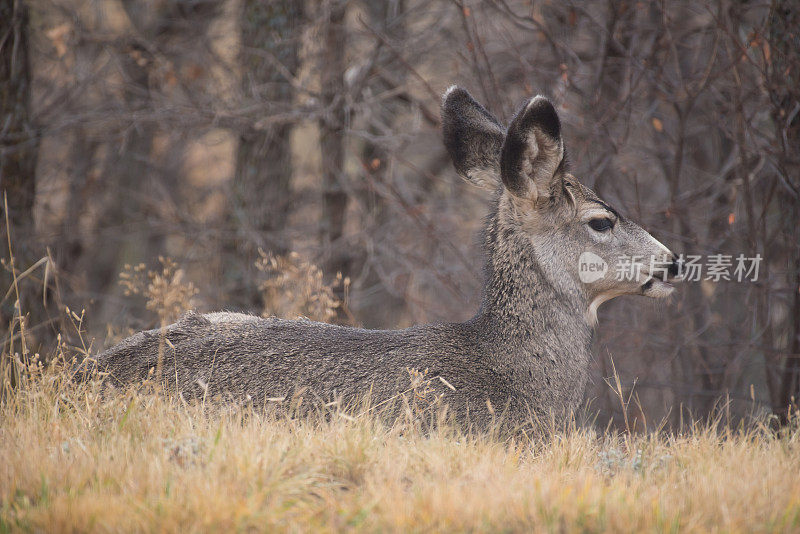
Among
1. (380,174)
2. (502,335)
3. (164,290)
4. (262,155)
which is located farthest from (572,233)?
(262,155)

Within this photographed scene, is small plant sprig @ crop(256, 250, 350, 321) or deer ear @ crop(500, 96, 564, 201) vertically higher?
deer ear @ crop(500, 96, 564, 201)

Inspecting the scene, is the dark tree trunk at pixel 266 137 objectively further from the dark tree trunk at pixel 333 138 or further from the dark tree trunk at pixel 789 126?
the dark tree trunk at pixel 789 126

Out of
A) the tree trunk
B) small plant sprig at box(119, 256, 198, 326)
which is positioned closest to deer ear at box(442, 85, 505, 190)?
small plant sprig at box(119, 256, 198, 326)

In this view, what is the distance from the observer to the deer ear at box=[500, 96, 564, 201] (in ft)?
16.4

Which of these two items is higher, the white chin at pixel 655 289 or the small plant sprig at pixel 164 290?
the white chin at pixel 655 289

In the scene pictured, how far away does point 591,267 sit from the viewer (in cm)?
543

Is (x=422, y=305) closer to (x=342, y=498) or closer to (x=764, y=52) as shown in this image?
(x=764, y=52)

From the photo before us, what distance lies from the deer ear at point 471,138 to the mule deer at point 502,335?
0.27 meters

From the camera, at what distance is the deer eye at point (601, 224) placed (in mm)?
5453

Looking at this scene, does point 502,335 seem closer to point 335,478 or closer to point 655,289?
point 655,289

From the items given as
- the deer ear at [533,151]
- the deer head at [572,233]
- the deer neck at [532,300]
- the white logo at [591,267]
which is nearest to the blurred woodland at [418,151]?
the deer head at [572,233]

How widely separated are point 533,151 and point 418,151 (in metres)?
8.92

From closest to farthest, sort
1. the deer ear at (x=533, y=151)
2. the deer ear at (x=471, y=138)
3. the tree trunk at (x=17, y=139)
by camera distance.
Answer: the deer ear at (x=533, y=151) < the deer ear at (x=471, y=138) < the tree trunk at (x=17, y=139)

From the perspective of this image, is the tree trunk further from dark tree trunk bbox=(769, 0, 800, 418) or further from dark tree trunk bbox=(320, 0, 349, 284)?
dark tree trunk bbox=(769, 0, 800, 418)
